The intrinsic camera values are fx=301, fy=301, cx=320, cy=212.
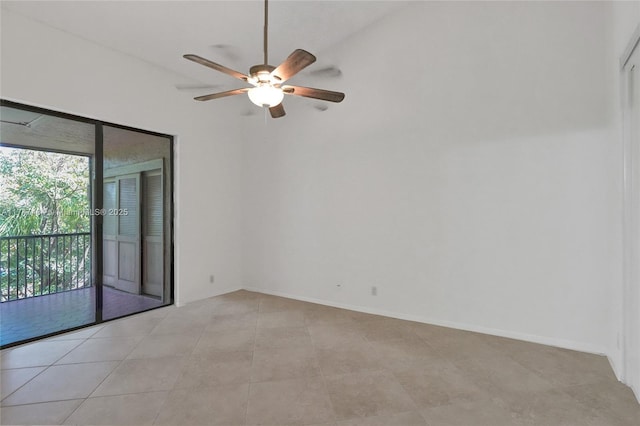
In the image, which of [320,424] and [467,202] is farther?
[467,202]

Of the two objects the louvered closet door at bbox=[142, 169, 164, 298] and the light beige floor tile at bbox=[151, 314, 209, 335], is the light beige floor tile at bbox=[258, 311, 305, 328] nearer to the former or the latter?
the light beige floor tile at bbox=[151, 314, 209, 335]

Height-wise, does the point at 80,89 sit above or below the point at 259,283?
above

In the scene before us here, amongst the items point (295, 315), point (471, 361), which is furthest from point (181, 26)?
point (471, 361)

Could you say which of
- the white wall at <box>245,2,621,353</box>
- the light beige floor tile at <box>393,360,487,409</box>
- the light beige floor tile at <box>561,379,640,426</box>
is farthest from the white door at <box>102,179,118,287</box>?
the light beige floor tile at <box>561,379,640,426</box>

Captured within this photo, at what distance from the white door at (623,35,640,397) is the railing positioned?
502 centimetres

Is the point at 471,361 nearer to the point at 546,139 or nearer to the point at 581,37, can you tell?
the point at 546,139

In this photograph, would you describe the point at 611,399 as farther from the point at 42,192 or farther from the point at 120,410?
the point at 42,192

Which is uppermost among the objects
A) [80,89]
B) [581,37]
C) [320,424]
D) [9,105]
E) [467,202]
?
[581,37]

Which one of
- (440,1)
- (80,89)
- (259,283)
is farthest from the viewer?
(259,283)

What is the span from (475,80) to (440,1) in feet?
3.42

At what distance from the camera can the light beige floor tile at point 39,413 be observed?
182 cm

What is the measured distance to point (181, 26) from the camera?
3.21m

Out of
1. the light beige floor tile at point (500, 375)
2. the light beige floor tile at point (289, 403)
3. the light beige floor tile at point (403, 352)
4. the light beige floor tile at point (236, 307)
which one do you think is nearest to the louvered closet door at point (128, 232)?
the light beige floor tile at point (236, 307)

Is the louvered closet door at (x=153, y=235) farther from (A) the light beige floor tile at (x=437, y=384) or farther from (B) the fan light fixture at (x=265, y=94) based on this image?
(A) the light beige floor tile at (x=437, y=384)
